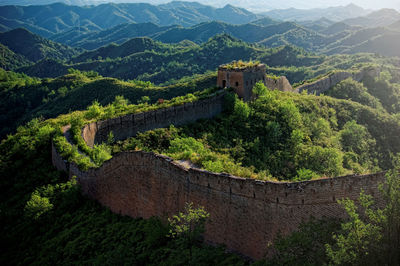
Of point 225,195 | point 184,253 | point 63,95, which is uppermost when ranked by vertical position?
point 225,195

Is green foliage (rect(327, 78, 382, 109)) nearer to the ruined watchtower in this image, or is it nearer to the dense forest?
the dense forest

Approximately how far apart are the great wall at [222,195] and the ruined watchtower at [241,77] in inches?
992

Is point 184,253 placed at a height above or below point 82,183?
above

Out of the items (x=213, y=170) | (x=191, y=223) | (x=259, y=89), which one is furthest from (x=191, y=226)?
(x=259, y=89)

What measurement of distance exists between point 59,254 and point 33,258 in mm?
2143

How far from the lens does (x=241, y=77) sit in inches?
1873

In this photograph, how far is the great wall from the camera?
16.7 metres

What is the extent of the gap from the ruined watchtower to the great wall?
25.2 metres

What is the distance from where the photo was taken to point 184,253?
1869 centimetres

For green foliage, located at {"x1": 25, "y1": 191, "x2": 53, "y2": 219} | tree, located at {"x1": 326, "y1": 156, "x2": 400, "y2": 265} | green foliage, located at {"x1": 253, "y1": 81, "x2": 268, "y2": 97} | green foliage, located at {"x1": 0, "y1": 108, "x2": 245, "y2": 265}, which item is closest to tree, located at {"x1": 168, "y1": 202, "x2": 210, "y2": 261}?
green foliage, located at {"x1": 0, "y1": 108, "x2": 245, "y2": 265}

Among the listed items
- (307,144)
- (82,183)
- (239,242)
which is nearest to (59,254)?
(82,183)

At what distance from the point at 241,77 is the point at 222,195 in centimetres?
2999

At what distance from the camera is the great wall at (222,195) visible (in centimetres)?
1673

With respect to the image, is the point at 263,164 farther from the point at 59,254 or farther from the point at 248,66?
the point at 59,254
